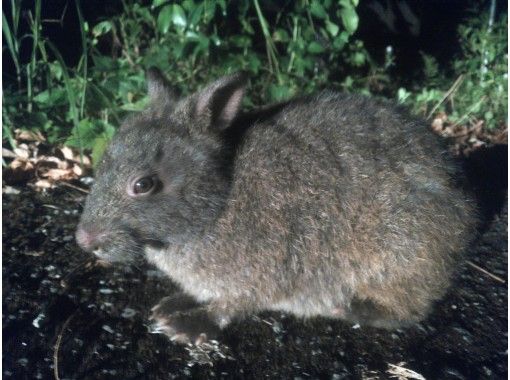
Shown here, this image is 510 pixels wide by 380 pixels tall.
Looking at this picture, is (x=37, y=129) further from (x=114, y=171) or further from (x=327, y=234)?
(x=327, y=234)

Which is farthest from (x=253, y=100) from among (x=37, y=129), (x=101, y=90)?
(x=37, y=129)

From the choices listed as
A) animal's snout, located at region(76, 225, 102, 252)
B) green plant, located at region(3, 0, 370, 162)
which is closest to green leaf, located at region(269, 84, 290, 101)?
green plant, located at region(3, 0, 370, 162)

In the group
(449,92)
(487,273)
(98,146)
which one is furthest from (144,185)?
(449,92)

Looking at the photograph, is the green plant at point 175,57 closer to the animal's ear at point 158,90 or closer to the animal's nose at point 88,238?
the animal's ear at point 158,90

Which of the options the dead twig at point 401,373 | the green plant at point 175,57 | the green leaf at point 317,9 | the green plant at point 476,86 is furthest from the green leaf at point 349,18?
the dead twig at point 401,373

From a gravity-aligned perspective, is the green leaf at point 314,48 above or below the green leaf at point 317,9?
below

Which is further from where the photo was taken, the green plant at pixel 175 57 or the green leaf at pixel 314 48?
the green leaf at pixel 314 48

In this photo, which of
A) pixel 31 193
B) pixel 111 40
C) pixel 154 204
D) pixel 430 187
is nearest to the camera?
pixel 154 204
